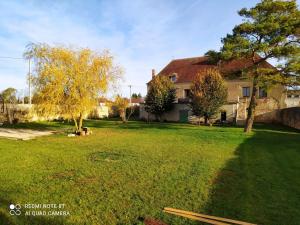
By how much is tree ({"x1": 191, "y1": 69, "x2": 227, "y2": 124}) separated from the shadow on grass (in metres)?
14.6

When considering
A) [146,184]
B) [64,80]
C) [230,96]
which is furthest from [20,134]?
[230,96]

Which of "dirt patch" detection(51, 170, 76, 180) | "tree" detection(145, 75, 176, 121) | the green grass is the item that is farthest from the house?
"dirt patch" detection(51, 170, 76, 180)

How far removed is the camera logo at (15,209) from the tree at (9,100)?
2200cm

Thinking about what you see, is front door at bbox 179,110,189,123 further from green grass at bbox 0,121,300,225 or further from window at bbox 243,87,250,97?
green grass at bbox 0,121,300,225

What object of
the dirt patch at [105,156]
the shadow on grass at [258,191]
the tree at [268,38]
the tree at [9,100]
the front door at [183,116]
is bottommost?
the shadow on grass at [258,191]

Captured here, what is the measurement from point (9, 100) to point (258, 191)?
26.1 meters

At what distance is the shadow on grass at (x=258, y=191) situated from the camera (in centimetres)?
466

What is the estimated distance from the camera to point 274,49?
15766 mm

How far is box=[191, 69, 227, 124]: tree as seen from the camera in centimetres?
2423

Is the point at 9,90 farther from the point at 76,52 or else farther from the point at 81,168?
the point at 81,168

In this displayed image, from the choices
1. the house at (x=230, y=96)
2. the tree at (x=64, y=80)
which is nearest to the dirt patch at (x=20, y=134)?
the tree at (x=64, y=80)

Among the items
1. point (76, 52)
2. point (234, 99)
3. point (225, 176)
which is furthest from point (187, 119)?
point (225, 176)

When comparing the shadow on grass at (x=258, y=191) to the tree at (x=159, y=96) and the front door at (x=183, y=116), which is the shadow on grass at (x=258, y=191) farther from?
the front door at (x=183, y=116)

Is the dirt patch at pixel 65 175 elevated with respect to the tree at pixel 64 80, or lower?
lower
